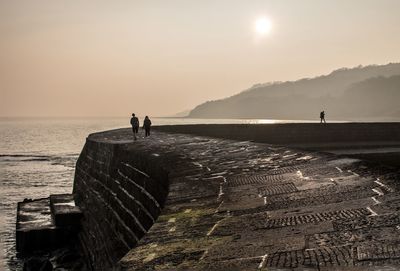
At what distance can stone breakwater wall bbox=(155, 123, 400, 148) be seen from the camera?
79.9 feet

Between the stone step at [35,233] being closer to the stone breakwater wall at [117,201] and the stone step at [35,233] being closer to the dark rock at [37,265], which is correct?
the stone breakwater wall at [117,201]

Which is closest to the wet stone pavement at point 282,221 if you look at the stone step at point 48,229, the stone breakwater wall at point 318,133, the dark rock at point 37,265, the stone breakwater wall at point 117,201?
the stone breakwater wall at point 117,201

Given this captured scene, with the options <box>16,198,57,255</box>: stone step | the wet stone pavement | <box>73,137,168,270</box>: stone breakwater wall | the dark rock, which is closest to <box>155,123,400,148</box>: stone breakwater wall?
<box>73,137,168,270</box>: stone breakwater wall

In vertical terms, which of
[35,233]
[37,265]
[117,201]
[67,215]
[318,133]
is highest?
[318,133]

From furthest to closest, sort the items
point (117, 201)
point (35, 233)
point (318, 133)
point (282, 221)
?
point (318, 133) → point (35, 233) → point (117, 201) → point (282, 221)

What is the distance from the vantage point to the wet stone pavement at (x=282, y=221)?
10.5 feet

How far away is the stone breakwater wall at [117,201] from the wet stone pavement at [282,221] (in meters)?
1.51

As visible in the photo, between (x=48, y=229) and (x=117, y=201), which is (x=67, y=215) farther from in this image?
(x=117, y=201)

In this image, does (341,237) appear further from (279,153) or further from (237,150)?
(237,150)

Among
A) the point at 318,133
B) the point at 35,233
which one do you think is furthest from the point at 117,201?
the point at 318,133

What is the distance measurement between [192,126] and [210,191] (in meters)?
22.2

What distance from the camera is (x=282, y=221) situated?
429 cm

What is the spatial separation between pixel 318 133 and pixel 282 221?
2228 centimetres

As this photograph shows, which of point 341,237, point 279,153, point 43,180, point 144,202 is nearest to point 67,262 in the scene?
point 144,202
